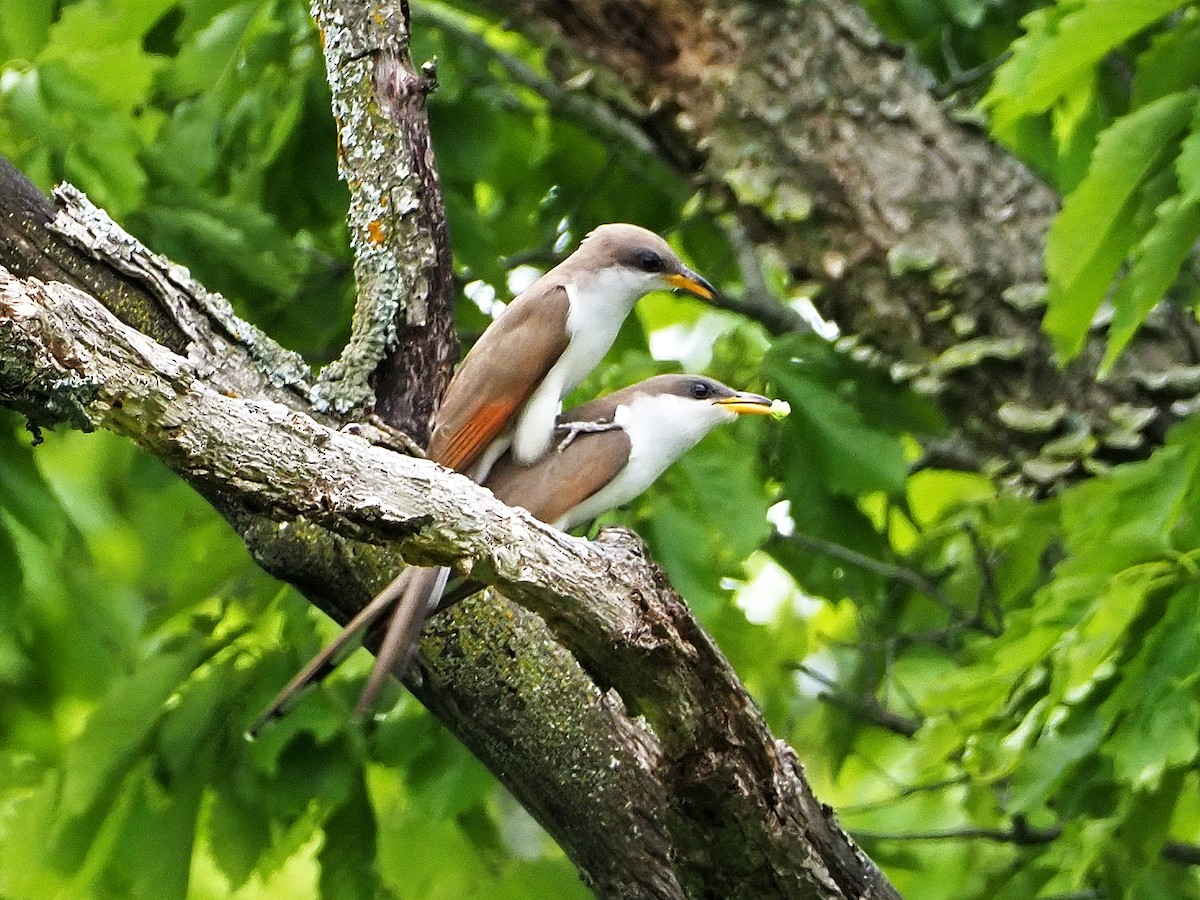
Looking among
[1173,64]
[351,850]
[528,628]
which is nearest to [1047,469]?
[1173,64]

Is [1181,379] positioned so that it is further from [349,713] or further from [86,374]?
[86,374]

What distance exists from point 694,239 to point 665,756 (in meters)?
3.86

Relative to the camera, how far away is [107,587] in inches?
227

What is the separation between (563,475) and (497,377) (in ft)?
0.97

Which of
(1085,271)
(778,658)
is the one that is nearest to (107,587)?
(778,658)

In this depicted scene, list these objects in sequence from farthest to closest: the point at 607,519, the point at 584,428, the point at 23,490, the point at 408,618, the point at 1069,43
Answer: the point at 607,519
the point at 23,490
the point at 584,428
the point at 1069,43
the point at 408,618

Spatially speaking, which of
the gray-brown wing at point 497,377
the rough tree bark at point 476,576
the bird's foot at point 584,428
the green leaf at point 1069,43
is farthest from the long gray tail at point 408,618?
the green leaf at point 1069,43

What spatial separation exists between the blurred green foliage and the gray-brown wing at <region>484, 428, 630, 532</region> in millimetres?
551

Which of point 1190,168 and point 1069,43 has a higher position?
point 1069,43

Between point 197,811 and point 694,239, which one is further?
point 694,239

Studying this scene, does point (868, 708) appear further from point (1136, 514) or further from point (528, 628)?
point (528, 628)

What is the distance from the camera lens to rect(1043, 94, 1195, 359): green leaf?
3.40 m

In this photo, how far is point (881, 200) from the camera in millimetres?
5238

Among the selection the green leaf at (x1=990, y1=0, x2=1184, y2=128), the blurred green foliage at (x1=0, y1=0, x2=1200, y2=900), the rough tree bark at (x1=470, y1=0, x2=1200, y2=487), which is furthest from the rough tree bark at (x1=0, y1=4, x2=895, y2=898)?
the rough tree bark at (x1=470, y1=0, x2=1200, y2=487)
